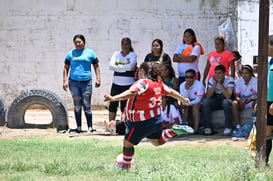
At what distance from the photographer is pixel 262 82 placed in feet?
18.7

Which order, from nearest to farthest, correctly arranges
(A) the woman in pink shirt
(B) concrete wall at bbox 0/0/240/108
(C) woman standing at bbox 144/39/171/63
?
1. (C) woman standing at bbox 144/39/171/63
2. (A) the woman in pink shirt
3. (B) concrete wall at bbox 0/0/240/108

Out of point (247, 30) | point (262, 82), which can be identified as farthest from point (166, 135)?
point (247, 30)

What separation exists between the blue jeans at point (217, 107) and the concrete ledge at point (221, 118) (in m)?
0.13

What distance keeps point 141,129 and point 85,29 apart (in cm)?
766

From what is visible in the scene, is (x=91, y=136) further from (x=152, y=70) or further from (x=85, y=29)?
(x=85, y=29)

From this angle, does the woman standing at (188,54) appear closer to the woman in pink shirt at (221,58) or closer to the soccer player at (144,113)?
the woman in pink shirt at (221,58)

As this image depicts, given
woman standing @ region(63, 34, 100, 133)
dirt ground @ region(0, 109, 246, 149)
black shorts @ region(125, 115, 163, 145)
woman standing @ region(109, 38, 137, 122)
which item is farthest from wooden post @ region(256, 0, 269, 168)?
woman standing @ region(63, 34, 100, 133)

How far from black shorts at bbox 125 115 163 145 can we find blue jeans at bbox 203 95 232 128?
3463 millimetres

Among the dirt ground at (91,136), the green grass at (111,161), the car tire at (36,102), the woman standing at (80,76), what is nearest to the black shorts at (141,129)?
the green grass at (111,161)

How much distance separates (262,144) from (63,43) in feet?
28.9

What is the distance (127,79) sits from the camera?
10266 millimetres

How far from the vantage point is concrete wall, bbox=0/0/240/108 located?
43.4 ft

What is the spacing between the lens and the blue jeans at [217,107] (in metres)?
9.70

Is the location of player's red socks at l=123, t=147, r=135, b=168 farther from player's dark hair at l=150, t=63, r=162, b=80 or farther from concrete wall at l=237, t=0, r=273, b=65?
concrete wall at l=237, t=0, r=273, b=65
